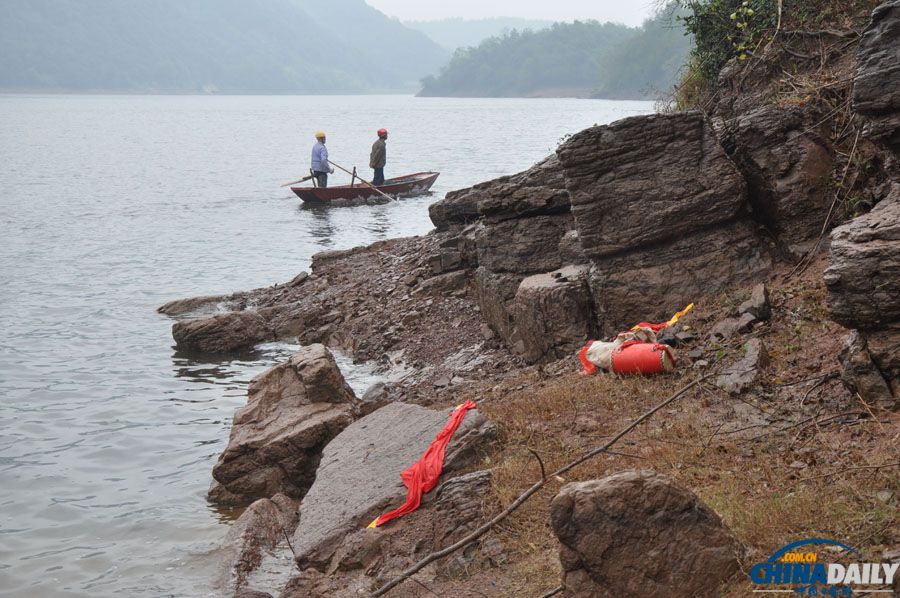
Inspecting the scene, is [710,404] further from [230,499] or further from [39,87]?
[39,87]

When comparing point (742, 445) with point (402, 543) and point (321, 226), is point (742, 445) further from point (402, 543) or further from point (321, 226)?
point (321, 226)

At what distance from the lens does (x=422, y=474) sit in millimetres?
7699

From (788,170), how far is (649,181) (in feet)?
5.26

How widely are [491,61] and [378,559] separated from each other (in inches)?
6222

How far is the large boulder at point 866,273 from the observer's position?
21.6 ft

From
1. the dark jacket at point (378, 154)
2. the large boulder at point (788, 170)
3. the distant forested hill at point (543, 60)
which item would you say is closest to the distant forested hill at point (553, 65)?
the distant forested hill at point (543, 60)

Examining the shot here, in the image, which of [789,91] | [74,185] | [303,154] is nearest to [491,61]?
[303,154]

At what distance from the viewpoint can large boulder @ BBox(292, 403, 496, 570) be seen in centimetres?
765

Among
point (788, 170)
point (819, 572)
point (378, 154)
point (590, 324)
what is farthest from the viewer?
point (378, 154)

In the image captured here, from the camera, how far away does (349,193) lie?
1313 inches

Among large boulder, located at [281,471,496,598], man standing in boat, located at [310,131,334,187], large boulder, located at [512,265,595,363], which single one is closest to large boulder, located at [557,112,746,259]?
large boulder, located at [512,265,595,363]

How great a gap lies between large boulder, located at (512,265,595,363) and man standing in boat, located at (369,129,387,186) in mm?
21385

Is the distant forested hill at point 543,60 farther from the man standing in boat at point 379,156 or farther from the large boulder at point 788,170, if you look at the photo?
the large boulder at point 788,170

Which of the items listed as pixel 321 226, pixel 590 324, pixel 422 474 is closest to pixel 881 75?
pixel 590 324
